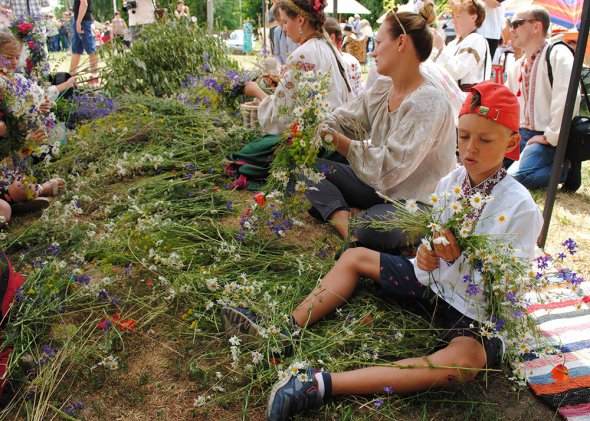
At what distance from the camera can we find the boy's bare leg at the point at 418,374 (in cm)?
190

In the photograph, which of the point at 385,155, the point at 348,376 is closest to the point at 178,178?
the point at 385,155

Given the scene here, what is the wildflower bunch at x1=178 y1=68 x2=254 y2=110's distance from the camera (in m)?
4.23

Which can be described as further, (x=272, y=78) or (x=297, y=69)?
(x=272, y=78)

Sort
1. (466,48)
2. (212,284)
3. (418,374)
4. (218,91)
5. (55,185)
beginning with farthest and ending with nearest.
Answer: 1. (466,48)
2. (218,91)
3. (55,185)
4. (212,284)
5. (418,374)

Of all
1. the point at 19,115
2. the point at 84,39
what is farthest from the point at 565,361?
the point at 84,39

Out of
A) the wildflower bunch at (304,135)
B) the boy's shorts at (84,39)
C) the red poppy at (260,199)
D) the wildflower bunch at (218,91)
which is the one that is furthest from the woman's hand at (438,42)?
the boy's shorts at (84,39)

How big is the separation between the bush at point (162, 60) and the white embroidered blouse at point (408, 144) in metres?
3.14

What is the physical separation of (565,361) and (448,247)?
100 cm

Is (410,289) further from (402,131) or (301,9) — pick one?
(301,9)

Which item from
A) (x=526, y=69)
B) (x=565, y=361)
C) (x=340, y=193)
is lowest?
(x=565, y=361)

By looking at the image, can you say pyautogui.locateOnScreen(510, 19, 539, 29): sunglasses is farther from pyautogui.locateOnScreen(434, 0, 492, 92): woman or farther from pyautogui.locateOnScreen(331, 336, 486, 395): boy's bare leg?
pyautogui.locateOnScreen(331, 336, 486, 395): boy's bare leg

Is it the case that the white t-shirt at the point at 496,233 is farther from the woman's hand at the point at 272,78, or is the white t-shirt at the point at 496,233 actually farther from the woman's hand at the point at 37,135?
the woman's hand at the point at 37,135

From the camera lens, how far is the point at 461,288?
1993 millimetres

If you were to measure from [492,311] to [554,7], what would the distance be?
894 centimetres
